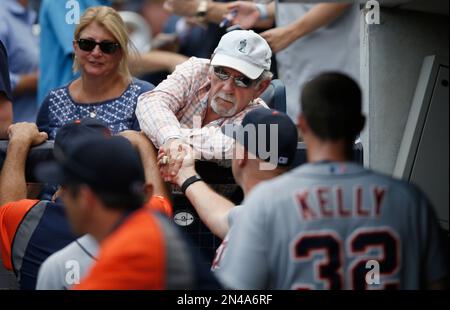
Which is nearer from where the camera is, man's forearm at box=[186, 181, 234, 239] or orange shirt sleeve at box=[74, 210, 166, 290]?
orange shirt sleeve at box=[74, 210, 166, 290]

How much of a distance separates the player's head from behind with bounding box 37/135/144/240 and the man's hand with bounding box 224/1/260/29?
4.05m

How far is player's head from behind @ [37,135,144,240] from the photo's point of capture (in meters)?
3.83

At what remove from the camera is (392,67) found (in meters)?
6.35

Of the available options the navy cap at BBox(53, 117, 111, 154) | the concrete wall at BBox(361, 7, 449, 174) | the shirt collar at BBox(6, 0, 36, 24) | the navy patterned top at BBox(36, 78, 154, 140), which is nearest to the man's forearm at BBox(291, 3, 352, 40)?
the concrete wall at BBox(361, 7, 449, 174)

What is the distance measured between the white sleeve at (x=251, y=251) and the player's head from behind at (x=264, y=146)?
792 mm

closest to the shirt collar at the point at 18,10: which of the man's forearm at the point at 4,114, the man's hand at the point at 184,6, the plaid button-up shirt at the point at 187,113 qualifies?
the man's hand at the point at 184,6

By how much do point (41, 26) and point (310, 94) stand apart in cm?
431

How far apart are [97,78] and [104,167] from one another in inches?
114

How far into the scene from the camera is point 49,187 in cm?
609

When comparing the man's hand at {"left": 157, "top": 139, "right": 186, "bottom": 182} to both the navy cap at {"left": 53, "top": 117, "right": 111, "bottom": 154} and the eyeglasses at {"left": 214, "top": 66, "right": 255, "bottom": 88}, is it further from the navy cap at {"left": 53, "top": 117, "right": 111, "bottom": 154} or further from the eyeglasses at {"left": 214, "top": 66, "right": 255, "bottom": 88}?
the eyeglasses at {"left": 214, "top": 66, "right": 255, "bottom": 88}

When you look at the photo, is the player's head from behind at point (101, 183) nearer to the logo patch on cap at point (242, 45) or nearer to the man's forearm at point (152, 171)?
the man's forearm at point (152, 171)

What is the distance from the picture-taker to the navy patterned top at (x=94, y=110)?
6.48 metres

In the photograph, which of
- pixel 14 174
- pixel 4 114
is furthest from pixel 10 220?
pixel 4 114

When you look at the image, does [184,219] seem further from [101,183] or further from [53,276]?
[101,183]
